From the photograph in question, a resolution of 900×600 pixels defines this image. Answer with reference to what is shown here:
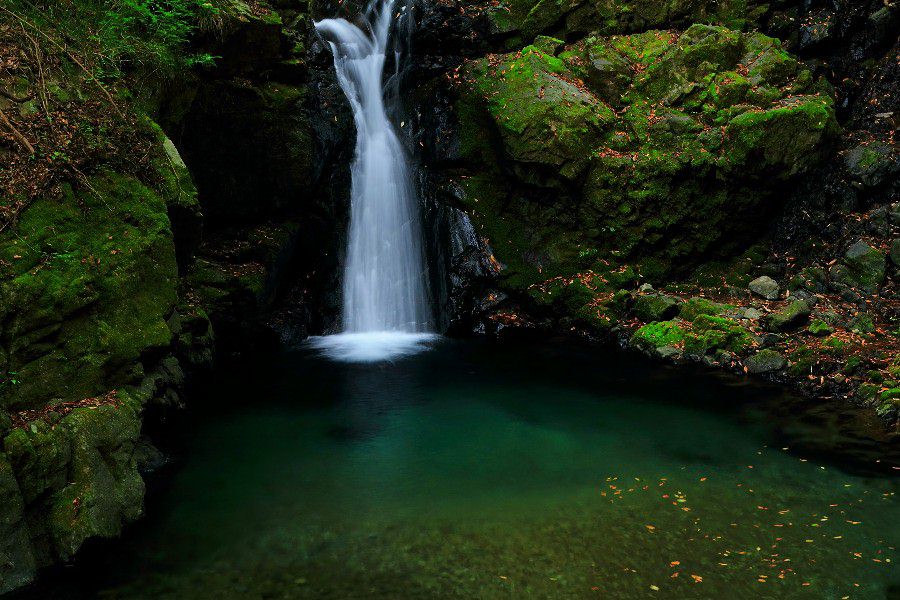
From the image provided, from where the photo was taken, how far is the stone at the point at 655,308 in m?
11.8

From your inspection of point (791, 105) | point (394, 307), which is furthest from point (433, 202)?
point (791, 105)

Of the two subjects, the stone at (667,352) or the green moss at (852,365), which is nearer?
the green moss at (852,365)

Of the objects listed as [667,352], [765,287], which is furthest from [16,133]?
[765,287]

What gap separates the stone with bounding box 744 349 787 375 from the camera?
962 centimetres

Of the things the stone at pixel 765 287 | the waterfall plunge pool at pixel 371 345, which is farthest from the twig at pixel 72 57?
the stone at pixel 765 287

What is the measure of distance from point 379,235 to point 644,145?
22.5 ft

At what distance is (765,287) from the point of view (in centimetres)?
1204

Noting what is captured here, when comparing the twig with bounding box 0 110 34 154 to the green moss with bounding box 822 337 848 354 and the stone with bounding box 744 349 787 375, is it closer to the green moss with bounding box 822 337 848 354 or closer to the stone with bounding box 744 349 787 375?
the stone with bounding box 744 349 787 375

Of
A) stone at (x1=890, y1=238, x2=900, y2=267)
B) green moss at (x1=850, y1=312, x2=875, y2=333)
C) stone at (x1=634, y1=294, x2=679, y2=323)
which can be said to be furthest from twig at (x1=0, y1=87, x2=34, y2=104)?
stone at (x1=890, y1=238, x2=900, y2=267)

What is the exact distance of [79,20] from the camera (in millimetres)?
7105

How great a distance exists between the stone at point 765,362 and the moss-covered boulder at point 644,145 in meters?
3.90

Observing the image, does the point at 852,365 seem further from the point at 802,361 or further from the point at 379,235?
the point at 379,235

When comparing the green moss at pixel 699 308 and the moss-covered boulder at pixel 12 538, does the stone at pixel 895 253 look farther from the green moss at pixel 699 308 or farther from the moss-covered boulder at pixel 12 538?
the moss-covered boulder at pixel 12 538

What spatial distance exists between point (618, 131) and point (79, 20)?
35.4 feet
